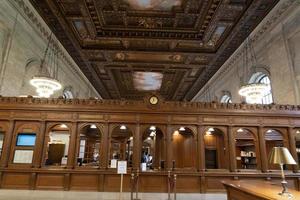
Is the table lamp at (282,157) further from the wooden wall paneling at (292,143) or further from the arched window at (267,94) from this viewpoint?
the arched window at (267,94)

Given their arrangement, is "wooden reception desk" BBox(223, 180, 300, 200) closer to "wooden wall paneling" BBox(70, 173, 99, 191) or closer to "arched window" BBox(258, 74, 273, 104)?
"wooden wall paneling" BBox(70, 173, 99, 191)

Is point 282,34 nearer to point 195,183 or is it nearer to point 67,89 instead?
point 195,183

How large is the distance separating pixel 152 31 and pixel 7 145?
22.1ft

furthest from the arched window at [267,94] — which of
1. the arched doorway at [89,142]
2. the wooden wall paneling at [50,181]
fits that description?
the wooden wall paneling at [50,181]

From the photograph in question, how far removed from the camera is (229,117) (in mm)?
7695

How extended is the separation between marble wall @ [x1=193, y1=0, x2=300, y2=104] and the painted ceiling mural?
154 inches

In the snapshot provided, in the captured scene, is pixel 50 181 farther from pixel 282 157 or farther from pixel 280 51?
pixel 280 51

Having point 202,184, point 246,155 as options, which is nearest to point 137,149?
point 202,184

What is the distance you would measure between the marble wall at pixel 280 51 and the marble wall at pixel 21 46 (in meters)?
9.30

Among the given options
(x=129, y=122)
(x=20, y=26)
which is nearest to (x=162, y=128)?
(x=129, y=122)

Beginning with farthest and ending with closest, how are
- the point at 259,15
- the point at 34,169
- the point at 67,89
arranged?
1. the point at 67,89
2. the point at 259,15
3. the point at 34,169

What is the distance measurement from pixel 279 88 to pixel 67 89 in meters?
10.7

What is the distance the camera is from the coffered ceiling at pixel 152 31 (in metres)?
7.75

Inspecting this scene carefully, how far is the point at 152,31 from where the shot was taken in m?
9.12
